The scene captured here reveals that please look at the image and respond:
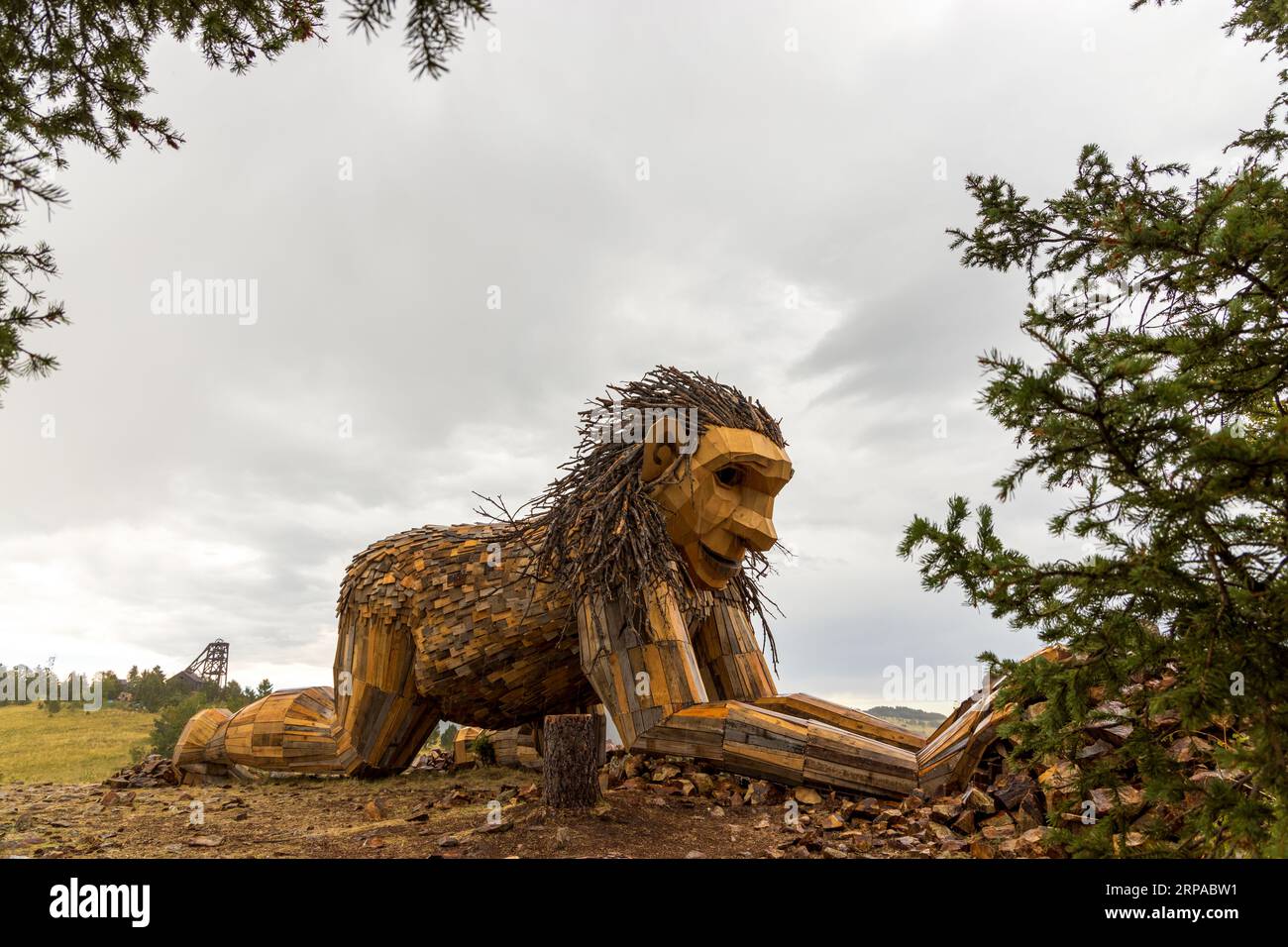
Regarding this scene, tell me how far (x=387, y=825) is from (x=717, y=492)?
3057mm

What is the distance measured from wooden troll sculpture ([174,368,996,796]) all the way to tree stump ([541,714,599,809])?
1.56ft

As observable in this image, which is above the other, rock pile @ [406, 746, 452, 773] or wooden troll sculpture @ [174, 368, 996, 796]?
wooden troll sculpture @ [174, 368, 996, 796]

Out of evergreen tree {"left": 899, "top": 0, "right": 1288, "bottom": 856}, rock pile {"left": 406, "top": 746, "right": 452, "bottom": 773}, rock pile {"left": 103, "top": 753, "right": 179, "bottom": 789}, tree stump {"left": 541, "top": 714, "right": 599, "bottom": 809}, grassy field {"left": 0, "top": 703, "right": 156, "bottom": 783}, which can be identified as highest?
evergreen tree {"left": 899, "top": 0, "right": 1288, "bottom": 856}

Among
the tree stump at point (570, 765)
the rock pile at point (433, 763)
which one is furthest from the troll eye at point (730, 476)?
the rock pile at point (433, 763)

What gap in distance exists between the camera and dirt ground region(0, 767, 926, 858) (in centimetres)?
375

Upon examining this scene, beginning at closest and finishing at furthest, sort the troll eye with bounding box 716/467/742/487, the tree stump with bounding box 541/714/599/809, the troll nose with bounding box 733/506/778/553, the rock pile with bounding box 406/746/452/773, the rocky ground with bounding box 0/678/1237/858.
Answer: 1. the rocky ground with bounding box 0/678/1237/858
2. the tree stump with bounding box 541/714/599/809
3. the troll nose with bounding box 733/506/778/553
4. the troll eye with bounding box 716/467/742/487
5. the rock pile with bounding box 406/746/452/773

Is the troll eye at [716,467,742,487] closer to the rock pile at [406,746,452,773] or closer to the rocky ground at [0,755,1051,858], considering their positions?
the rocky ground at [0,755,1051,858]

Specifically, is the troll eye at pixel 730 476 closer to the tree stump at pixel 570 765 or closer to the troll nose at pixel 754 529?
the troll nose at pixel 754 529

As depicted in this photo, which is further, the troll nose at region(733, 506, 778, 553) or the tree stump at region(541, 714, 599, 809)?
the troll nose at region(733, 506, 778, 553)

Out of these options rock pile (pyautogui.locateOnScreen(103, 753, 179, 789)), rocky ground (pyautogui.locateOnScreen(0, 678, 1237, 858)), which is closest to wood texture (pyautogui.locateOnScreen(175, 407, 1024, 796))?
rocky ground (pyautogui.locateOnScreen(0, 678, 1237, 858))

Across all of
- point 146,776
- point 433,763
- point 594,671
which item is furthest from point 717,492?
point 146,776

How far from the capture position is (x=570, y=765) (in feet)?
13.8
